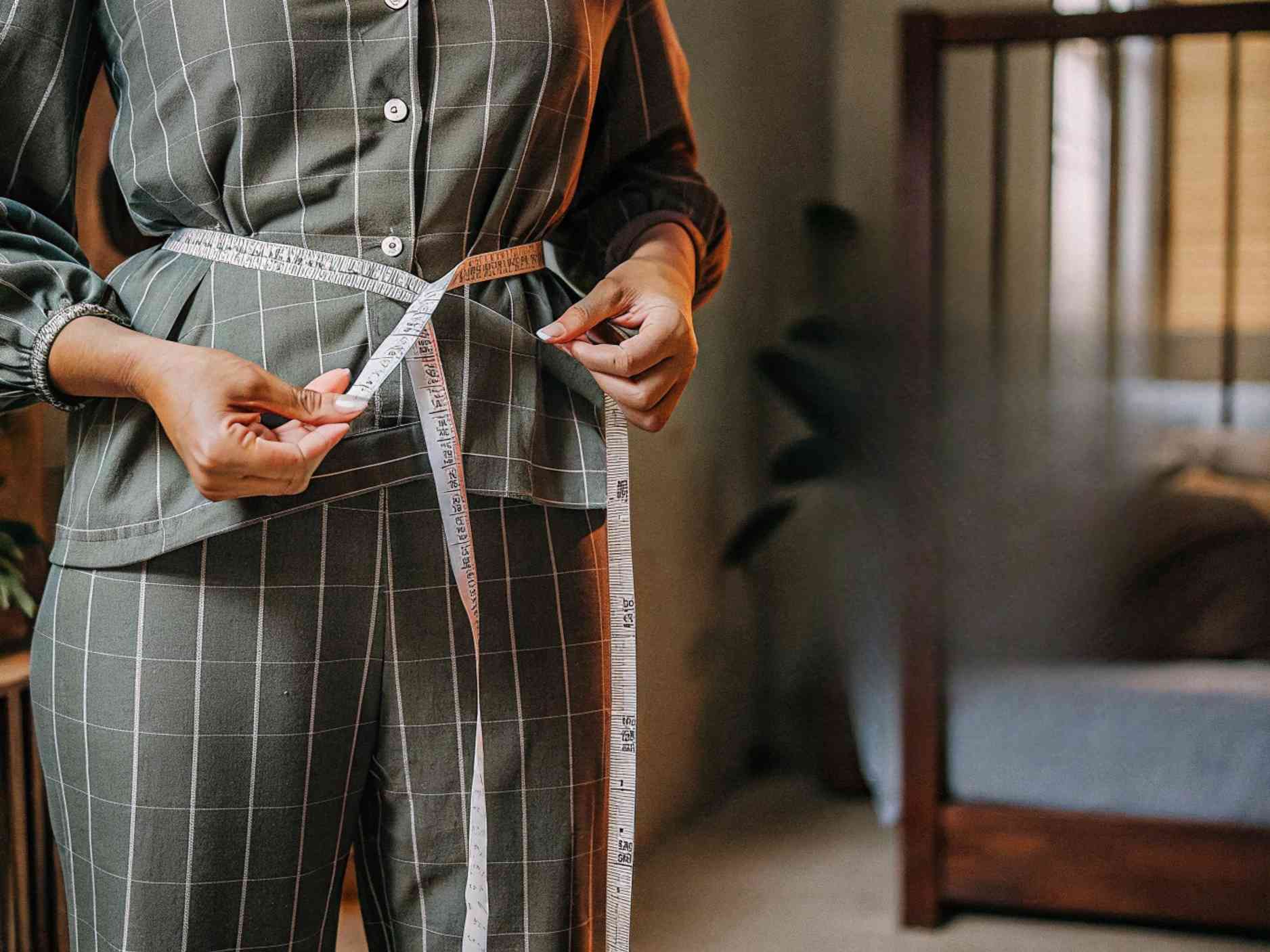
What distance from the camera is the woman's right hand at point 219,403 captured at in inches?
20.2

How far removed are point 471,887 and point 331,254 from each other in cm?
33

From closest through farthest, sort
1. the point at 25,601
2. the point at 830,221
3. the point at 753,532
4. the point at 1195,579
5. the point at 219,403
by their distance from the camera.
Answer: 1. the point at 219,403
2. the point at 25,601
3. the point at 1195,579
4. the point at 753,532
5. the point at 830,221

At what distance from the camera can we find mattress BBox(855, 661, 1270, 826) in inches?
78.7

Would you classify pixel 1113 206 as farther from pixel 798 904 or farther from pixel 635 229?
pixel 635 229

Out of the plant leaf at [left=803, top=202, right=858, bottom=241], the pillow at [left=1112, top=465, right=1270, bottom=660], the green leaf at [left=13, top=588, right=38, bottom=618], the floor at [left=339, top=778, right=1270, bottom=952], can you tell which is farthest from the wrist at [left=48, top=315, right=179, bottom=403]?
the plant leaf at [left=803, top=202, right=858, bottom=241]

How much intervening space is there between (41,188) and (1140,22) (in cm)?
188

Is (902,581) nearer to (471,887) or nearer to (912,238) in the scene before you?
(912,238)

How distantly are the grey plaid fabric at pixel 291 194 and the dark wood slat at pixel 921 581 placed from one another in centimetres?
155

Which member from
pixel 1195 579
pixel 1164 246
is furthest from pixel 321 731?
pixel 1164 246

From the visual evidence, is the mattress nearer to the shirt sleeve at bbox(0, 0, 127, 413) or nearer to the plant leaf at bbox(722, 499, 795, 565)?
the plant leaf at bbox(722, 499, 795, 565)

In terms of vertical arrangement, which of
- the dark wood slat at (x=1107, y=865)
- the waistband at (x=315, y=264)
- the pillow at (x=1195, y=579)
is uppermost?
the waistband at (x=315, y=264)

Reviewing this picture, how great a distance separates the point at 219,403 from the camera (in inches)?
20.4

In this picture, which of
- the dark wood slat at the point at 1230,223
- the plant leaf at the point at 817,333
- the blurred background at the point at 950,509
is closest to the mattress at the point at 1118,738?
the blurred background at the point at 950,509

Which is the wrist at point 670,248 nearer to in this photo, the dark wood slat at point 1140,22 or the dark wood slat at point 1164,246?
the dark wood slat at point 1140,22
